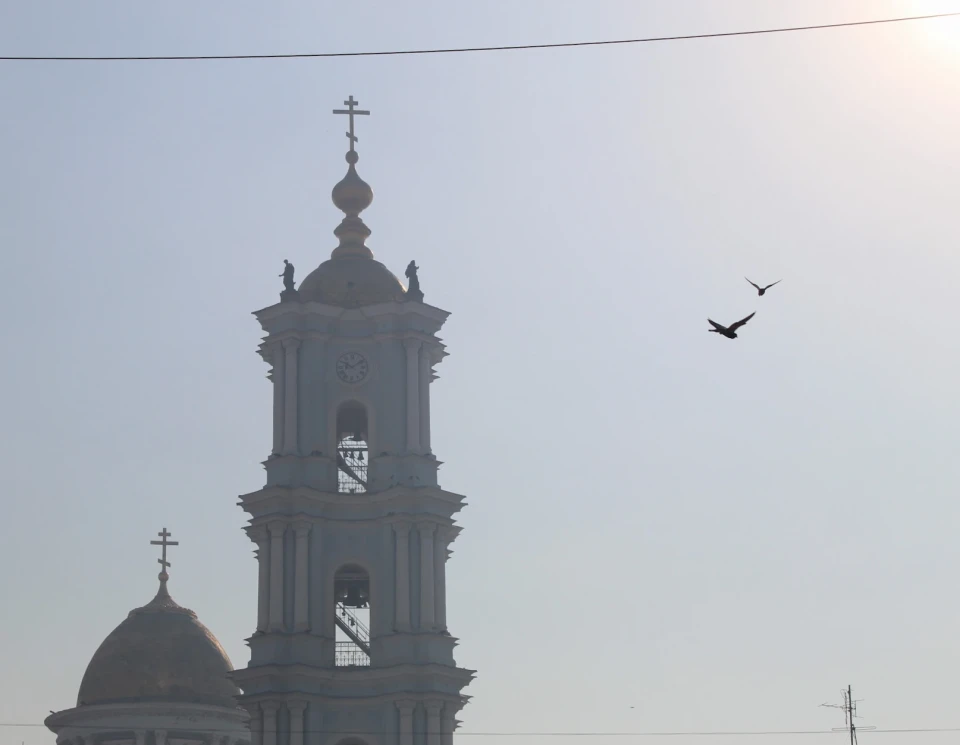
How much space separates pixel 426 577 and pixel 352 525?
215cm

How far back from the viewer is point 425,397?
5184 cm

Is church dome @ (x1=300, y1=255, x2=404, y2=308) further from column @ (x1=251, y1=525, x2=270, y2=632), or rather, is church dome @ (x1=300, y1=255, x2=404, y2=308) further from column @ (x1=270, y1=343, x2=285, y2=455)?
column @ (x1=251, y1=525, x2=270, y2=632)

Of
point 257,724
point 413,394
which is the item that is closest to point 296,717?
point 257,724

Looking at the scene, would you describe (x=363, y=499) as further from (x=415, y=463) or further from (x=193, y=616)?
(x=193, y=616)

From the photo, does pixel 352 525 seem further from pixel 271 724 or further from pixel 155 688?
pixel 155 688

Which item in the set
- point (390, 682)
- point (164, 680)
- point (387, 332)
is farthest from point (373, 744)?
point (164, 680)

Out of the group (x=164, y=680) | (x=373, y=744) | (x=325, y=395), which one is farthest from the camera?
(x=164, y=680)

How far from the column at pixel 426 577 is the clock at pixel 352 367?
4.01m

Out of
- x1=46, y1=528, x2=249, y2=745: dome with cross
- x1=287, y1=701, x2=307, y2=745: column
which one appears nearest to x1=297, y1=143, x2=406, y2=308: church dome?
x1=287, y1=701, x2=307, y2=745: column

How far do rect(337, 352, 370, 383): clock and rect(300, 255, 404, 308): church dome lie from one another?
47.7 inches

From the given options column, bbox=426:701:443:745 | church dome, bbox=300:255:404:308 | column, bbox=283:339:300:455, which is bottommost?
column, bbox=426:701:443:745

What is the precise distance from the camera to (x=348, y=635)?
50.6 metres

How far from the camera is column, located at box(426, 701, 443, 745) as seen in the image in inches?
1908

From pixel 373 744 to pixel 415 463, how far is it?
6376mm
